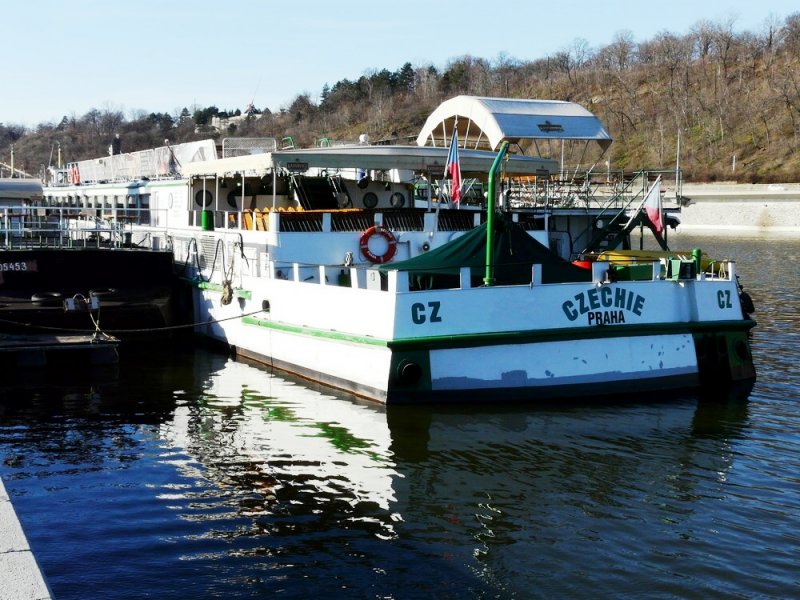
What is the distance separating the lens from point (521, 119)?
77.8ft

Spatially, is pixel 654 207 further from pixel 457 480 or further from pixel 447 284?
pixel 457 480

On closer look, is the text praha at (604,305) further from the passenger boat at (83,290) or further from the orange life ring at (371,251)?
the passenger boat at (83,290)

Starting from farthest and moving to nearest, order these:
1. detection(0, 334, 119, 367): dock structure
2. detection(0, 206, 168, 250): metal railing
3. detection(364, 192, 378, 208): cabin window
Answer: detection(364, 192, 378, 208): cabin window, detection(0, 206, 168, 250): metal railing, detection(0, 334, 119, 367): dock structure

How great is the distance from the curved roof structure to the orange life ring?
14.7ft

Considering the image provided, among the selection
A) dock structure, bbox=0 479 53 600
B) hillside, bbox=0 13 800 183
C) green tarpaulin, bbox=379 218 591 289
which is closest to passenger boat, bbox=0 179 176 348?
green tarpaulin, bbox=379 218 591 289

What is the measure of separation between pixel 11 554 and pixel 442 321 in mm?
8935

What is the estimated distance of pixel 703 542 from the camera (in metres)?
9.98

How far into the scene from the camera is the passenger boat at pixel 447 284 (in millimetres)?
15328

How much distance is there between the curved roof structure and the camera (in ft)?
76.2

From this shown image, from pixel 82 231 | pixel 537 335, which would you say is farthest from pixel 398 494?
pixel 82 231

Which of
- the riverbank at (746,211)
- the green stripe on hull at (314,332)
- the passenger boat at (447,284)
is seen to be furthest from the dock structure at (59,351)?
the riverbank at (746,211)

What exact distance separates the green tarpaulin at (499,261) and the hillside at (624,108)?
84.1 meters

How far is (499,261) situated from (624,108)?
11539cm

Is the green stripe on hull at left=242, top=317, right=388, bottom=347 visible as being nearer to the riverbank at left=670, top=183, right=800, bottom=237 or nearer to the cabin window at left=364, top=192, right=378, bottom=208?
the cabin window at left=364, top=192, right=378, bottom=208
